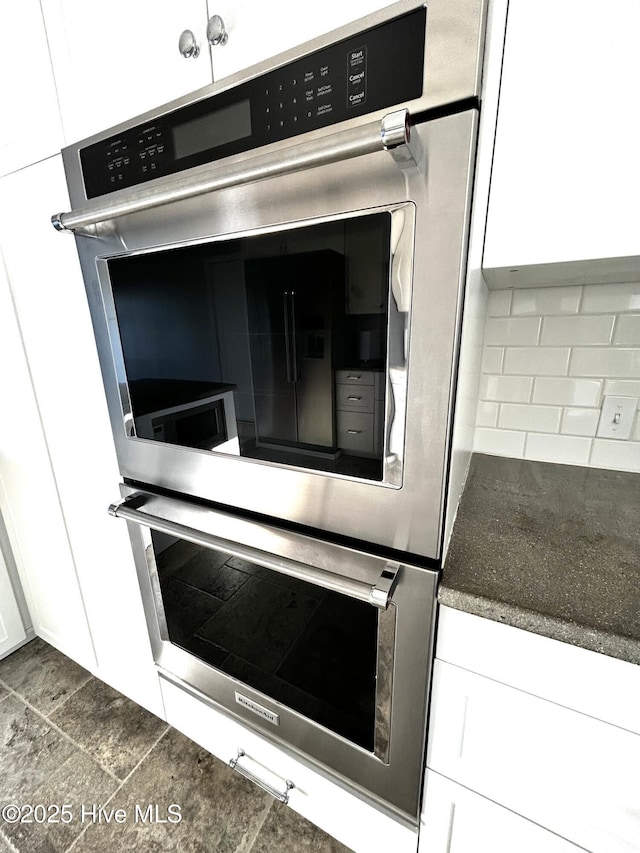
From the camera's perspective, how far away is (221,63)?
562mm

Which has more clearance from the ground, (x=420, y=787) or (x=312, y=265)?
(x=312, y=265)

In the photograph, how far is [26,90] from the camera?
0.77 m

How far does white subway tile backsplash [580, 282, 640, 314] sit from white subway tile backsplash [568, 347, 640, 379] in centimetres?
10

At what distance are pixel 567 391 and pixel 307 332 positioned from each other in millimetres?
806

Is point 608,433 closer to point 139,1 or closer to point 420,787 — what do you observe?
point 420,787

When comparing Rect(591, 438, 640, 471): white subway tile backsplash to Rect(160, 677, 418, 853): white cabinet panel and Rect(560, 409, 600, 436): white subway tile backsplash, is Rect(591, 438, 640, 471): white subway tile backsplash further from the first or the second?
Rect(160, 677, 418, 853): white cabinet panel

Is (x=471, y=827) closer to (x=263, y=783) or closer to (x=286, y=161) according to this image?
(x=263, y=783)

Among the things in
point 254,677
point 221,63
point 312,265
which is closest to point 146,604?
point 254,677

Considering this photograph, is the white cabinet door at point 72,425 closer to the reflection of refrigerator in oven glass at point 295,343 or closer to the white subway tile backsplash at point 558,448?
the reflection of refrigerator in oven glass at point 295,343

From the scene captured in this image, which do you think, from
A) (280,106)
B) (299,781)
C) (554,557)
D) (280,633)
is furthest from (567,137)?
(299,781)

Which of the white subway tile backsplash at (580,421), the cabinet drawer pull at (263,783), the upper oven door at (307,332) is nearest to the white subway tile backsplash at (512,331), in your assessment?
the white subway tile backsplash at (580,421)

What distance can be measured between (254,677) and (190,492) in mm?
469

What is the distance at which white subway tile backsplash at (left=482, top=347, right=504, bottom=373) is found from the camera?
104cm

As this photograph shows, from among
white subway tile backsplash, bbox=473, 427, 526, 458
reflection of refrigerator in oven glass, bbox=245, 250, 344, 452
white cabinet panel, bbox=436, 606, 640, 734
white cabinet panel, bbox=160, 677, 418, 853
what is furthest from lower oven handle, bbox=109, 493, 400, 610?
white subway tile backsplash, bbox=473, 427, 526, 458
